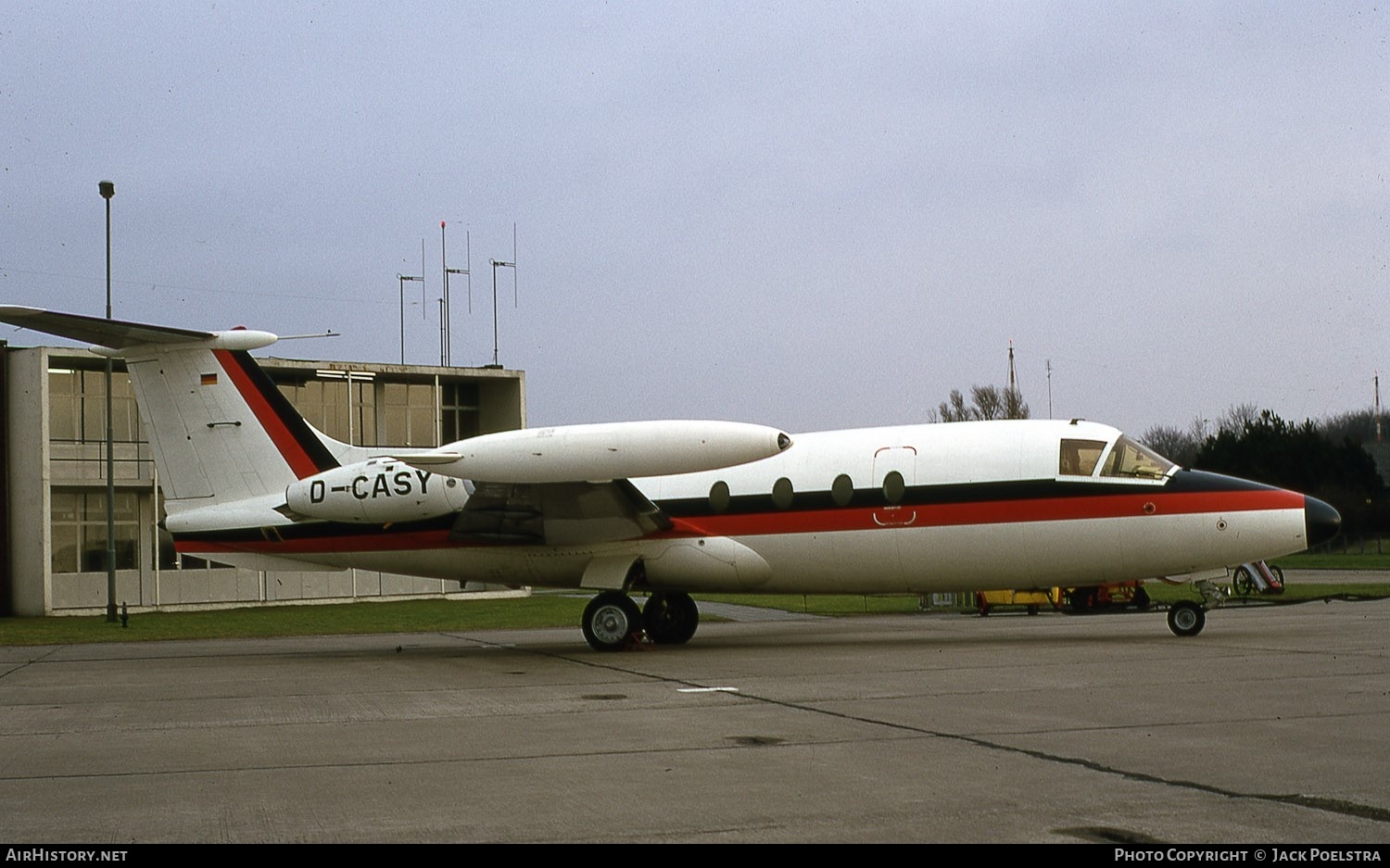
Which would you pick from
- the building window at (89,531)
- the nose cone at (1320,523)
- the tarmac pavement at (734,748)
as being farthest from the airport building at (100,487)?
the nose cone at (1320,523)

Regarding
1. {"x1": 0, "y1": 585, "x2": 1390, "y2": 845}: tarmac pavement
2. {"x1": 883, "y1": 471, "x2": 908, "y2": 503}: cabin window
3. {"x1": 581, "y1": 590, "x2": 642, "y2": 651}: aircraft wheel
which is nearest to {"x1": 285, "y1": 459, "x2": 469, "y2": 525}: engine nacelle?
{"x1": 0, "y1": 585, "x2": 1390, "y2": 845}: tarmac pavement

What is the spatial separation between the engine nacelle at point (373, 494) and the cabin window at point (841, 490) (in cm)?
511

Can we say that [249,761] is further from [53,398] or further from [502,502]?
[53,398]

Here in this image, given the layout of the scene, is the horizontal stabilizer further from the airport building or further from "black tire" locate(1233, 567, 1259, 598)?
"black tire" locate(1233, 567, 1259, 598)

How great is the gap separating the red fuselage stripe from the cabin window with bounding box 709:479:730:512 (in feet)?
0.43

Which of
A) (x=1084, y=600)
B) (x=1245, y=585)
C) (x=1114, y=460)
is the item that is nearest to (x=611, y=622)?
(x=1114, y=460)

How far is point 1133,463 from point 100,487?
30548mm

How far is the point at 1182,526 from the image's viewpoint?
16.4 meters

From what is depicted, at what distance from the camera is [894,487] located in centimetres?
1730

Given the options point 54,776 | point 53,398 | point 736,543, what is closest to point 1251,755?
point 54,776

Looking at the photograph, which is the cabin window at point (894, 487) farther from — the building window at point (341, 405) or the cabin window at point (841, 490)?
the building window at point (341, 405)

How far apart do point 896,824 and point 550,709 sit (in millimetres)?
5676

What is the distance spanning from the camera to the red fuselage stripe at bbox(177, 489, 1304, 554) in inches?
646

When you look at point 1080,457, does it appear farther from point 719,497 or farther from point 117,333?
point 117,333
